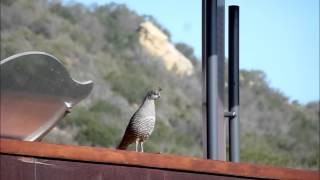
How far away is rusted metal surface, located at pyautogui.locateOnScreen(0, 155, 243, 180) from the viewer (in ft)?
12.4

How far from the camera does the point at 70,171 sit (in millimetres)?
3961

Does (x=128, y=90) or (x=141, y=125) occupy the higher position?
(x=128, y=90)

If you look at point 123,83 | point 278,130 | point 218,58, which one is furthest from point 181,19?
point 218,58

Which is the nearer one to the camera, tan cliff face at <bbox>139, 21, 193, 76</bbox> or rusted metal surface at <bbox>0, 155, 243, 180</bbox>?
rusted metal surface at <bbox>0, 155, 243, 180</bbox>

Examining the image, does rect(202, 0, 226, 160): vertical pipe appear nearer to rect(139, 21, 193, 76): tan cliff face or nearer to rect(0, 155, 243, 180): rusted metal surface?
rect(0, 155, 243, 180): rusted metal surface

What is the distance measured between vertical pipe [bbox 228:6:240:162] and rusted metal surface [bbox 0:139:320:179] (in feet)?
2.79

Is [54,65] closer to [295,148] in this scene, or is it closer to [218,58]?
[218,58]

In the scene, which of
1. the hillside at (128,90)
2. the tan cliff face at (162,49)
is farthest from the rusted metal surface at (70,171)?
the tan cliff face at (162,49)

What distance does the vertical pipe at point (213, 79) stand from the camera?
17.5ft

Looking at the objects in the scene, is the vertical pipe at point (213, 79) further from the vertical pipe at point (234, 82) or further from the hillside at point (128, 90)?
the hillside at point (128, 90)

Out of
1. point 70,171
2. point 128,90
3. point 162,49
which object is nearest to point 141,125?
point 70,171

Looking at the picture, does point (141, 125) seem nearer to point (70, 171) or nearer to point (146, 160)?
point (146, 160)

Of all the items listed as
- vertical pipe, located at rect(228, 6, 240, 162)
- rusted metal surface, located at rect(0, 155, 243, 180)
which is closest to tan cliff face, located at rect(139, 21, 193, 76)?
vertical pipe, located at rect(228, 6, 240, 162)

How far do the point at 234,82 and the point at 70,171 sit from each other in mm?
2039
